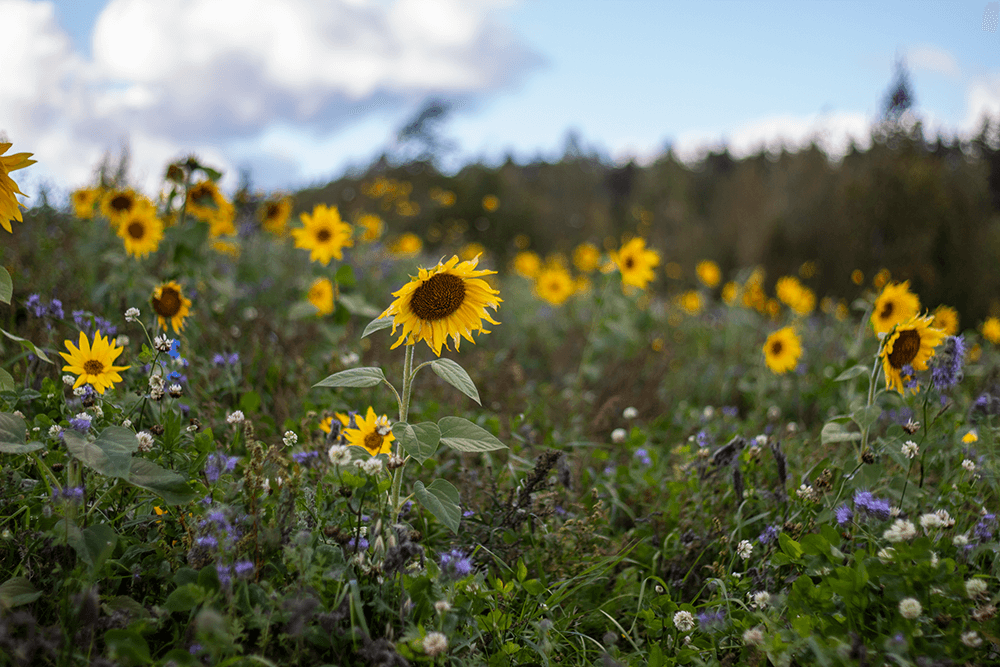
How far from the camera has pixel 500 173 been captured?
17.2m

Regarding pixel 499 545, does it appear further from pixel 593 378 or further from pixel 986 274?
pixel 986 274

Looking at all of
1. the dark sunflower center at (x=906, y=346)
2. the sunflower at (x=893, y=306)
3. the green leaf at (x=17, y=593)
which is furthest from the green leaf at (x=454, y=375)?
the sunflower at (x=893, y=306)

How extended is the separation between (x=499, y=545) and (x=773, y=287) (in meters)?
9.90

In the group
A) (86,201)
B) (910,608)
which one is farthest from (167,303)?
(86,201)

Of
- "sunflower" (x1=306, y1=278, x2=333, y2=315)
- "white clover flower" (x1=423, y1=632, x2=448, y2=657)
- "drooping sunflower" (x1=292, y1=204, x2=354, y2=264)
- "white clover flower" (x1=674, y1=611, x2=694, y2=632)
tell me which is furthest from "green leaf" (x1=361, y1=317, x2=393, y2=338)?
"drooping sunflower" (x1=292, y1=204, x2=354, y2=264)

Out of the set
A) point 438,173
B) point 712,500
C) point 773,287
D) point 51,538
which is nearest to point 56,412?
point 51,538

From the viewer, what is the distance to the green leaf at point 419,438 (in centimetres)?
133

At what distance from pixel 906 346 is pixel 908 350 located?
0.02 meters

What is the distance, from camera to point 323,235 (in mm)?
3621

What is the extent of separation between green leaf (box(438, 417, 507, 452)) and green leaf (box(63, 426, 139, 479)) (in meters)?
0.70

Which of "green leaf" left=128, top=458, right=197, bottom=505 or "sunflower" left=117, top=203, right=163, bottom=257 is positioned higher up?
"sunflower" left=117, top=203, right=163, bottom=257

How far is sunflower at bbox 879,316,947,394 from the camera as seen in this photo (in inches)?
76.5

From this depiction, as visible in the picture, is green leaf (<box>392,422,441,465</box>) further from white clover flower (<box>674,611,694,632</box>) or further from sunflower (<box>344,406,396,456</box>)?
white clover flower (<box>674,611,694,632</box>)

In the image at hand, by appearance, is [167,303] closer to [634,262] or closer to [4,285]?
[4,285]
